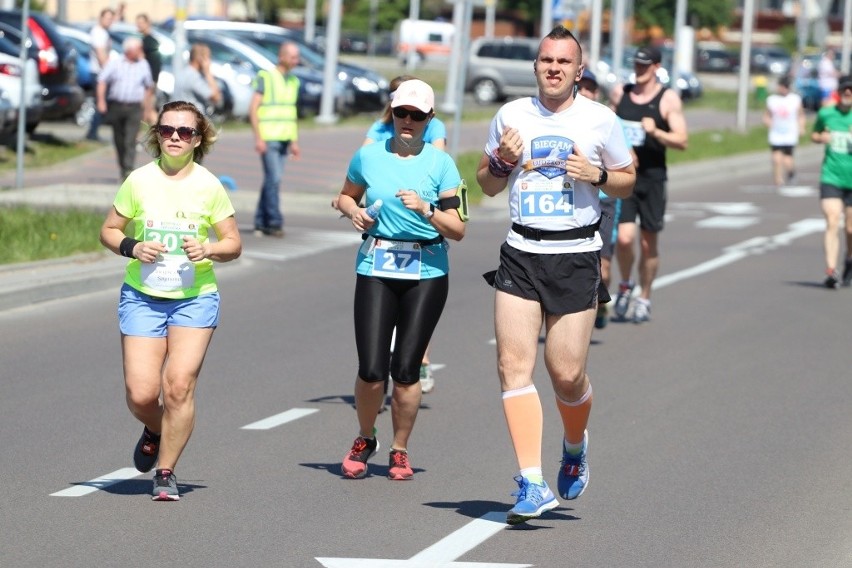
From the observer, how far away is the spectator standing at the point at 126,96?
22.4 metres

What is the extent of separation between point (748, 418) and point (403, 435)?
275 centimetres

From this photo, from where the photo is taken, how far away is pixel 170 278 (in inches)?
293

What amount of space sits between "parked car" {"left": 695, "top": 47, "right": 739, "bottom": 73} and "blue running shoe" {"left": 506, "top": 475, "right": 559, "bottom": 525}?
86.4 m

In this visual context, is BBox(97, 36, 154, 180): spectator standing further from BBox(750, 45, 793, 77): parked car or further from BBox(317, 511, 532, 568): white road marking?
BBox(750, 45, 793, 77): parked car

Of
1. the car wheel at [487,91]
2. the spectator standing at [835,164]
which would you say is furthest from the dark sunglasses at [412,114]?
the car wheel at [487,91]

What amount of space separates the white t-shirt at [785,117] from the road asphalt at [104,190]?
76.0 inches

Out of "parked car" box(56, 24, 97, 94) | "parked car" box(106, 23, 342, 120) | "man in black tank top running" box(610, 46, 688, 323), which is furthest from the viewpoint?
"parked car" box(106, 23, 342, 120)

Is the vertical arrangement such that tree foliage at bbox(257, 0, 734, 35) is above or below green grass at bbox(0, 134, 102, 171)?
above

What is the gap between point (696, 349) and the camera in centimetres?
1293

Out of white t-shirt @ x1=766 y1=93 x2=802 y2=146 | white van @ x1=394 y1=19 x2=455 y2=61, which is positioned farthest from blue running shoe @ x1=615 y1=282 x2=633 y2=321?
white van @ x1=394 y1=19 x2=455 y2=61

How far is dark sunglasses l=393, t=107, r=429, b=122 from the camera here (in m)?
7.93

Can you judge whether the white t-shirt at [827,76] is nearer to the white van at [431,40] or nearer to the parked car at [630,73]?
the parked car at [630,73]

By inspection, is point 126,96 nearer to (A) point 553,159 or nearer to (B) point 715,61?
(A) point 553,159

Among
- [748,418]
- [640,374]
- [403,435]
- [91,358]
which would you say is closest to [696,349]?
[640,374]
